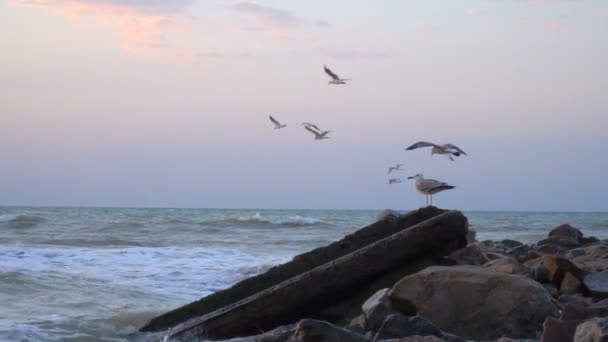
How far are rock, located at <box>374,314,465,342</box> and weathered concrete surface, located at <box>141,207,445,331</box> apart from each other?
2.49 metres

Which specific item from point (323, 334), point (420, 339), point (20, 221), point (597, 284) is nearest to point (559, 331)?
point (420, 339)

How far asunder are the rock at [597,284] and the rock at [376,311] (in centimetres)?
151

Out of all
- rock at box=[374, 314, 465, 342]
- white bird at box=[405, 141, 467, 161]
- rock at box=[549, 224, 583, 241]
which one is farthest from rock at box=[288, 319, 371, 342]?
rock at box=[549, 224, 583, 241]

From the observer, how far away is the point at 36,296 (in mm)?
9211

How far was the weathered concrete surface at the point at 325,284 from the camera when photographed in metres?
5.93

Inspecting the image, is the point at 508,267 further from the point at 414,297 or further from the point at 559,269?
the point at 414,297

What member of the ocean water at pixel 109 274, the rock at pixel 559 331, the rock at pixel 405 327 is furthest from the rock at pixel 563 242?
the rock at pixel 559 331

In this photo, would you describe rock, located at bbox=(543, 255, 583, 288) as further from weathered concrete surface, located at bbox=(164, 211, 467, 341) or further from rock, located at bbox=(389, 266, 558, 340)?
rock, located at bbox=(389, 266, 558, 340)

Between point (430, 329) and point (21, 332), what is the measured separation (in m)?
3.58

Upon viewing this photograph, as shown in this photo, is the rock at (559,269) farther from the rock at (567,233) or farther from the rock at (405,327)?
the rock at (567,233)

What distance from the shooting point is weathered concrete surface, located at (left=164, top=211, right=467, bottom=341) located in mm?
5930

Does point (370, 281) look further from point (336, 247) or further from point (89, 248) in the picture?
point (89, 248)

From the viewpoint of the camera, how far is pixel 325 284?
6.13m

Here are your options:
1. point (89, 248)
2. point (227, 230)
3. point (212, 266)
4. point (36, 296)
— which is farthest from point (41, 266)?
point (227, 230)
